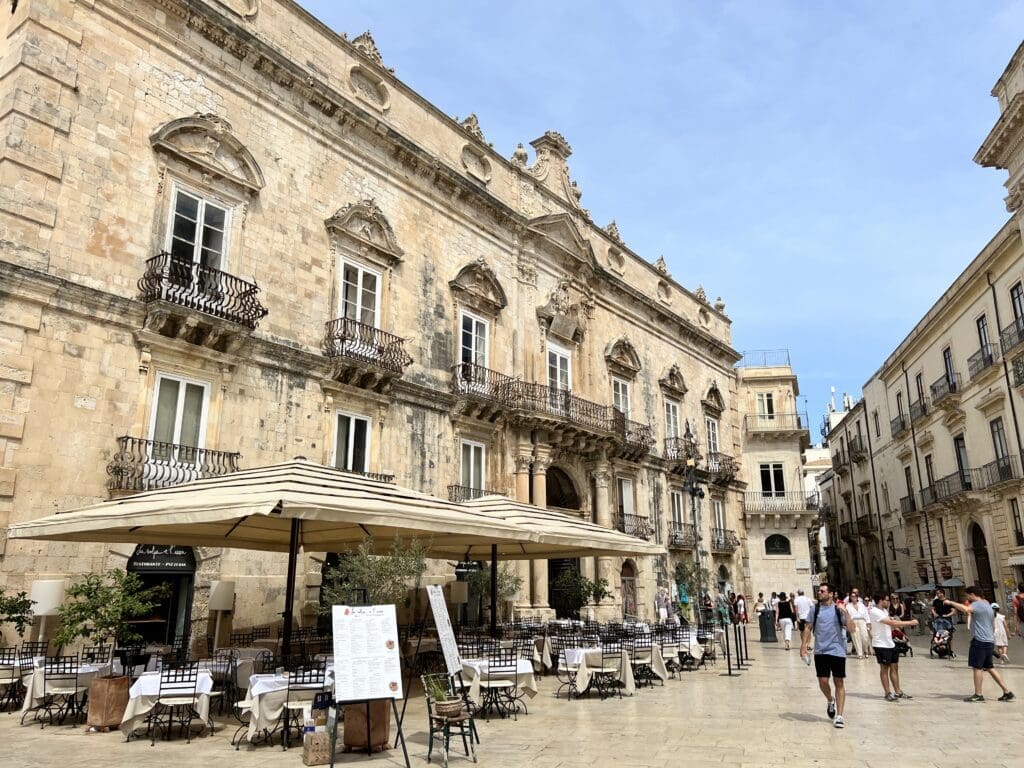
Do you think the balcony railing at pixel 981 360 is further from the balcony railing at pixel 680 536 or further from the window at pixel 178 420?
the window at pixel 178 420

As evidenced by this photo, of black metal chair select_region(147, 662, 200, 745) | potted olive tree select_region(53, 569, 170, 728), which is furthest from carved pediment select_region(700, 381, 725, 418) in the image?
black metal chair select_region(147, 662, 200, 745)

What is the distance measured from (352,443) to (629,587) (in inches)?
494

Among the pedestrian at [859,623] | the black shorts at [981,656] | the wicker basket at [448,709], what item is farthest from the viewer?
the pedestrian at [859,623]

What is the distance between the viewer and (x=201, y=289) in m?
13.1

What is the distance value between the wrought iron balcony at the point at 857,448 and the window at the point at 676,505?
Answer: 20.6m

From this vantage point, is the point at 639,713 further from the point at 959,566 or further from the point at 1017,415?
the point at 959,566

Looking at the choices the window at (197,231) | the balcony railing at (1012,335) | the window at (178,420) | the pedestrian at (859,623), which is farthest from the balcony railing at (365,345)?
the balcony railing at (1012,335)

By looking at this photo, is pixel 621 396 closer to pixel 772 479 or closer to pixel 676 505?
pixel 676 505

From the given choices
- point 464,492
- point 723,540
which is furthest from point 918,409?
point 464,492

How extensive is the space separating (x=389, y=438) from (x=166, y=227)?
629 centimetres

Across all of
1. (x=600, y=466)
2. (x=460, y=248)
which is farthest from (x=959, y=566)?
(x=460, y=248)

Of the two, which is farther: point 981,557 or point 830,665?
point 981,557

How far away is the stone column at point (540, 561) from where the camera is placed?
19906mm

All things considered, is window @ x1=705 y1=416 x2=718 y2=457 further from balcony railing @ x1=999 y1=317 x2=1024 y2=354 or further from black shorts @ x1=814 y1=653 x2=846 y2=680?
black shorts @ x1=814 y1=653 x2=846 y2=680
